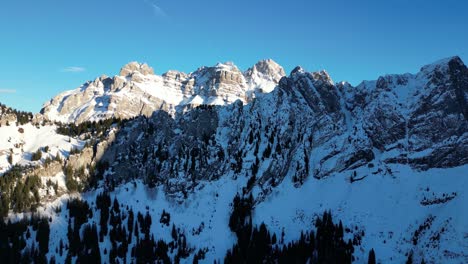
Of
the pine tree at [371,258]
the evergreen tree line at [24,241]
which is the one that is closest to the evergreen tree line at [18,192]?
the evergreen tree line at [24,241]

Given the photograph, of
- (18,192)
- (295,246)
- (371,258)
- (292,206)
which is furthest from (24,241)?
(371,258)

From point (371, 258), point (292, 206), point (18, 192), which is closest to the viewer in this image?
point (371, 258)

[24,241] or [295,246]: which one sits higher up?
[24,241]

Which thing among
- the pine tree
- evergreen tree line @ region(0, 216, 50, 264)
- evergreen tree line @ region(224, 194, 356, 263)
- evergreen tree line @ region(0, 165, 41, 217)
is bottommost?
the pine tree

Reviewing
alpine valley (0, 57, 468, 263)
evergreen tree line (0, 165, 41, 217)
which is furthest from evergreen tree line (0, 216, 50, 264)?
evergreen tree line (0, 165, 41, 217)

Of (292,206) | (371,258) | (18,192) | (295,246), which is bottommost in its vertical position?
(371,258)

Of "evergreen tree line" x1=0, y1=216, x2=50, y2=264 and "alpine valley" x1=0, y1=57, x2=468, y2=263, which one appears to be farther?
"alpine valley" x1=0, y1=57, x2=468, y2=263

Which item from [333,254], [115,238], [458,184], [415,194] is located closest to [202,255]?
[115,238]

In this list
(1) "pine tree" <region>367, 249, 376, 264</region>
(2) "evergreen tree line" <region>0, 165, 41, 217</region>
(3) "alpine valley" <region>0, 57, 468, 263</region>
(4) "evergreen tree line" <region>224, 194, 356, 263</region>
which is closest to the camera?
(1) "pine tree" <region>367, 249, 376, 264</region>

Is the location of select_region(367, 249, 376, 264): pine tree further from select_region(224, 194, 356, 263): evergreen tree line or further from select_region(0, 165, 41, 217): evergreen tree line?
select_region(0, 165, 41, 217): evergreen tree line

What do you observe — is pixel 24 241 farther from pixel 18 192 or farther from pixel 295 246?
pixel 295 246

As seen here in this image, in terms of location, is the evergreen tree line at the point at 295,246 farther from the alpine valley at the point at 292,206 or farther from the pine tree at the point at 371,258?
the pine tree at the point at 371,258

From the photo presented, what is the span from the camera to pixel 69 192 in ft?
617

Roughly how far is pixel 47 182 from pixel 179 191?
51912mm
